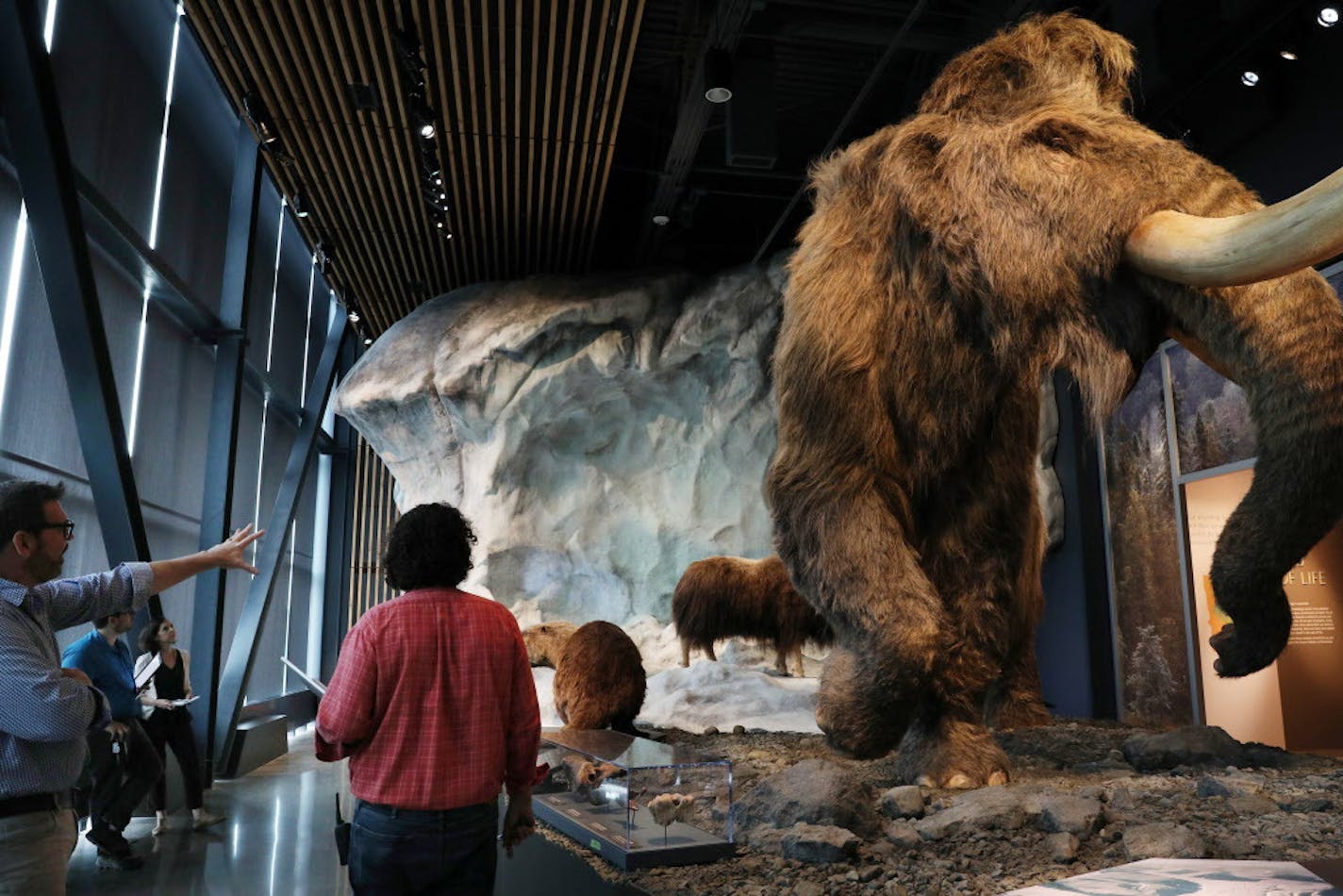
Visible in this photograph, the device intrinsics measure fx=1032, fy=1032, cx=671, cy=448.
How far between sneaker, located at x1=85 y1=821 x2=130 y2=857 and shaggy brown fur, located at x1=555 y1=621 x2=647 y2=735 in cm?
189

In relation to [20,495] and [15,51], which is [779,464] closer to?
[20,495]

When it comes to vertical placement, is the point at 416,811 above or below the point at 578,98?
below

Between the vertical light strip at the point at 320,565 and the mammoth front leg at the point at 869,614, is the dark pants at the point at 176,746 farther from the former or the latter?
the vertical light strip at the point at 320,565

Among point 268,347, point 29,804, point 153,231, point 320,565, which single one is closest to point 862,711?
point 29,804

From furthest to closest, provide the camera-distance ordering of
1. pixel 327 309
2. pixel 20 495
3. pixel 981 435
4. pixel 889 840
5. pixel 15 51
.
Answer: pixel 327 309 < pixel 15 51 < pixel 981 435 < pixel 889 840 < pixel 20 495

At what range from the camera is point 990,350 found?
8.04 ft

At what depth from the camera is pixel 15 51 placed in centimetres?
429

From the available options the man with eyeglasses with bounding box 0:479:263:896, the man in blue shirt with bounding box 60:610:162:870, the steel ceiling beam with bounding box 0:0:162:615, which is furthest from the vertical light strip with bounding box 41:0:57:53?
the man with eyeglasses with bounding box 0:479:263:896

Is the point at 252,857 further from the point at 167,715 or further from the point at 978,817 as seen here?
the point at 978,817

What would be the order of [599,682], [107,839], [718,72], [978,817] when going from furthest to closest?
[718,72], [107,839], [599,682], [978,817]

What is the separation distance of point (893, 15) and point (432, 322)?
16.3 ft

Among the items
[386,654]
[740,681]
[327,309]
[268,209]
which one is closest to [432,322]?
[268,209]

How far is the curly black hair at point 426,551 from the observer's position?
6.32ft

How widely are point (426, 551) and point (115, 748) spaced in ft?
10.6
